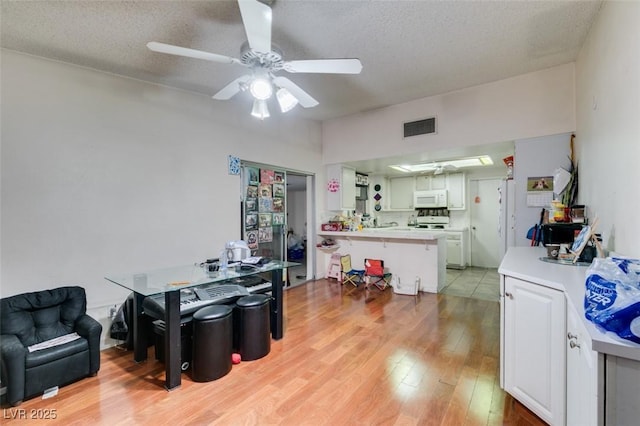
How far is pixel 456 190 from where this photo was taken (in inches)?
249

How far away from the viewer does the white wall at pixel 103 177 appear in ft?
7.88

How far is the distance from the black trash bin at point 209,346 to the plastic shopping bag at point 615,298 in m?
2.22

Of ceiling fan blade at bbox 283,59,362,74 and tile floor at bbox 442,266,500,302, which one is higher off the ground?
ceiling fan blade at bbox 283,59,362,74

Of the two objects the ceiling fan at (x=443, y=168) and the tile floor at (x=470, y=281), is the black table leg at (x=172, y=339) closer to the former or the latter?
the tile floor at (x=470, y=281)

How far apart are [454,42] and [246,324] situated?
3260mm

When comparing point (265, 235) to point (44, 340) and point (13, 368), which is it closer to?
point (44, 340)

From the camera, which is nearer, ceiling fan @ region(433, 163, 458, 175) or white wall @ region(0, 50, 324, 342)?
white wall @ region(0, 50, 324, 342)

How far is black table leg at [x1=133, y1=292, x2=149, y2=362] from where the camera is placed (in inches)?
98.2

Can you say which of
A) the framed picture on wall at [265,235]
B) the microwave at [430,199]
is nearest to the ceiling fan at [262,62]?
the framed picture on wall at [265,235]

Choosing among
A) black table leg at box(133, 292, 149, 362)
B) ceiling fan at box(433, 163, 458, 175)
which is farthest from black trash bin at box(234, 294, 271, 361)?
ceiling fan at box(433, 163, 458, 175)

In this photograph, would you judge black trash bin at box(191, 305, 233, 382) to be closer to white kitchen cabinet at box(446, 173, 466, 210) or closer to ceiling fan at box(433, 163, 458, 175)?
ceiling fan at box(433, 163, 458, 175)

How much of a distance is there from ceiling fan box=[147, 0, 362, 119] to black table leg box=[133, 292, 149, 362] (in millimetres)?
2038

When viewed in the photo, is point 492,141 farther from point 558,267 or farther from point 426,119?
point 558,267

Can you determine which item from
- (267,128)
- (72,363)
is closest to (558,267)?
(72,363)
